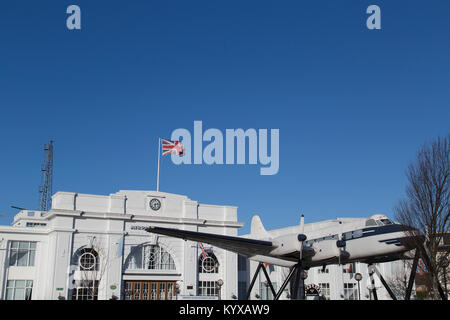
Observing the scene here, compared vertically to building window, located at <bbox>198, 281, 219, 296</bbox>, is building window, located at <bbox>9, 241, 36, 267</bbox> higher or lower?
higher

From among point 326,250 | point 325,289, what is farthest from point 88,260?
point 326,250

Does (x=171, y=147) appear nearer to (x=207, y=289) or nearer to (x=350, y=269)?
(x=207, y=289)

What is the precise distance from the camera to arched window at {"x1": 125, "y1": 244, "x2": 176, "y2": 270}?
52.6 m

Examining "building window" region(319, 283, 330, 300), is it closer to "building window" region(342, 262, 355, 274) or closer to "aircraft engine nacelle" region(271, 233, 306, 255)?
"building window" region(342, 262, 355, 274)

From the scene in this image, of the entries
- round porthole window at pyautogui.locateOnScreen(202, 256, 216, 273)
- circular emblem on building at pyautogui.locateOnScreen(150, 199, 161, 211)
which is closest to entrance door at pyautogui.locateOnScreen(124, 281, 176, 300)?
round porthole window at pyautogui.locateOnScreen(202, 256, 216, 273)

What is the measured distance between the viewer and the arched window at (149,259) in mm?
52600

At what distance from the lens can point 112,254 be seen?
51188 millimetres

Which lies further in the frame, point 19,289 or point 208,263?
point 208,263

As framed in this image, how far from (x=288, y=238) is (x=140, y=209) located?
2991 cm

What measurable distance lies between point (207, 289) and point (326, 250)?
31.1 m

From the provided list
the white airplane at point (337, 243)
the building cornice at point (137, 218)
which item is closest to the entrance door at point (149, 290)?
the building cornice at point (137, 218)

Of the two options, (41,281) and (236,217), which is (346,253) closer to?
(236,217)

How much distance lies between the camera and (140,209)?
179 ft

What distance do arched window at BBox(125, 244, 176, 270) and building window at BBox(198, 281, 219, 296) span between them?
4.31 m
